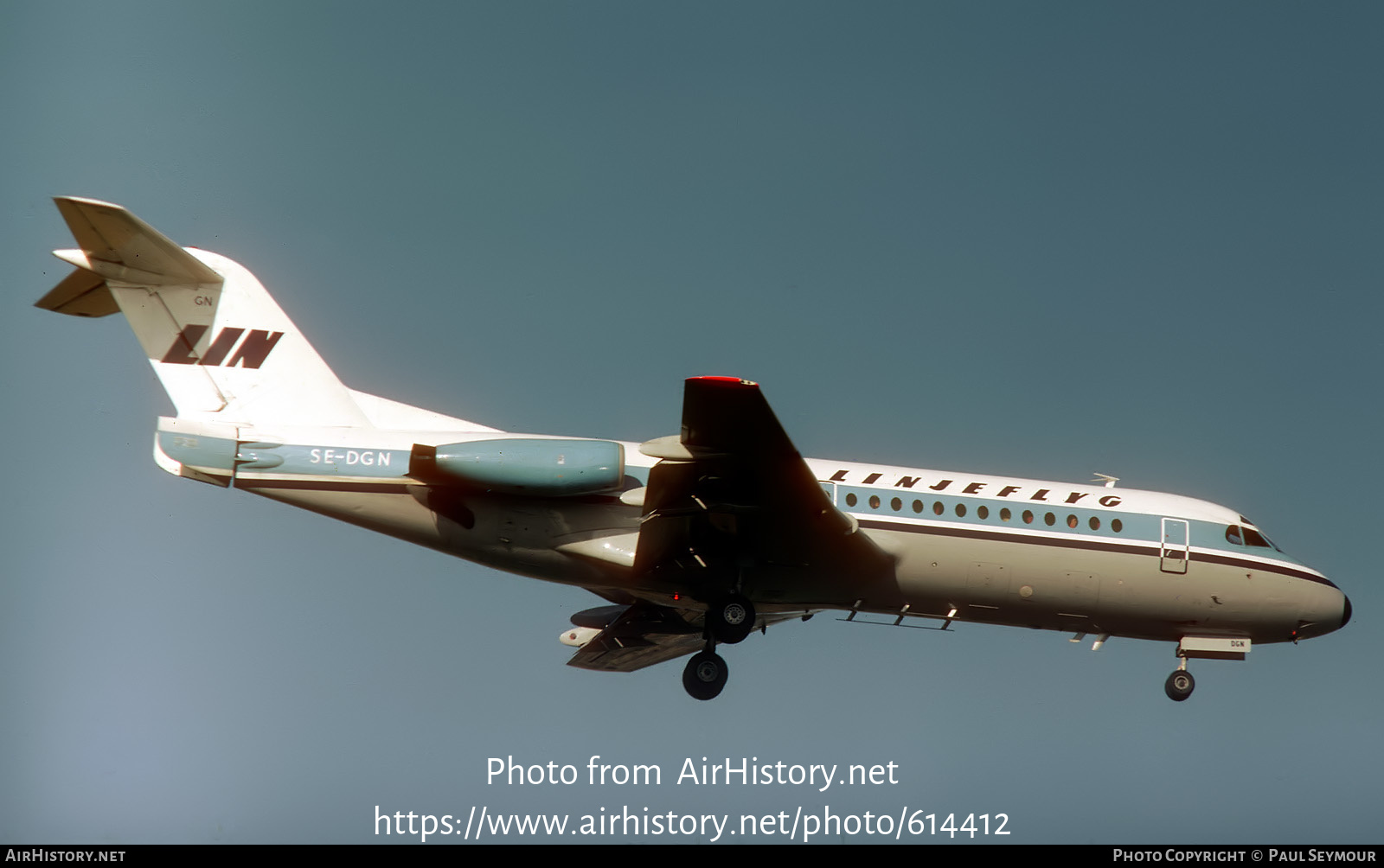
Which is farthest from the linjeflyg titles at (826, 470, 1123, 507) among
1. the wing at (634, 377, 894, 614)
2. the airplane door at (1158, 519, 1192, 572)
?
the airplane door at (1158, 519, 1192, 572)

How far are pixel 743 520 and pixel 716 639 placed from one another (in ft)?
6.52

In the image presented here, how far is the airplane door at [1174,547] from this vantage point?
68.1ft

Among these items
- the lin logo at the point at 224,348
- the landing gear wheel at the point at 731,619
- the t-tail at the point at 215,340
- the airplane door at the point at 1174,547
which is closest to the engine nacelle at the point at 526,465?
the t-tail at the point at 215,340

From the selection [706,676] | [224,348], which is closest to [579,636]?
[706,676]

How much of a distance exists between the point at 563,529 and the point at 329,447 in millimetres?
3349

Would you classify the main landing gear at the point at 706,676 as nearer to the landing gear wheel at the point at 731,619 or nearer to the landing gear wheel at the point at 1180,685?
the landing gear wheel at the point at 731,619

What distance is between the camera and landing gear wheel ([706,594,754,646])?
1959 cm

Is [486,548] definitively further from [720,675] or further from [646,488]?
[720,675]

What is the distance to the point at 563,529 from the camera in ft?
62.4

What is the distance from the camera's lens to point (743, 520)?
61.9ft

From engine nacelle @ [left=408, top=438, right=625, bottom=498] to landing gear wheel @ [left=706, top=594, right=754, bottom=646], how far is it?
2.66 m

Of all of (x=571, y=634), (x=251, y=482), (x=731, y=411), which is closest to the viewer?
(x=731, y=411)

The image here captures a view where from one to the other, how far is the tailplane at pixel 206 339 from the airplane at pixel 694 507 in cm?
3

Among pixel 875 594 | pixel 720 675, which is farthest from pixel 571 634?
pixel 875 594
